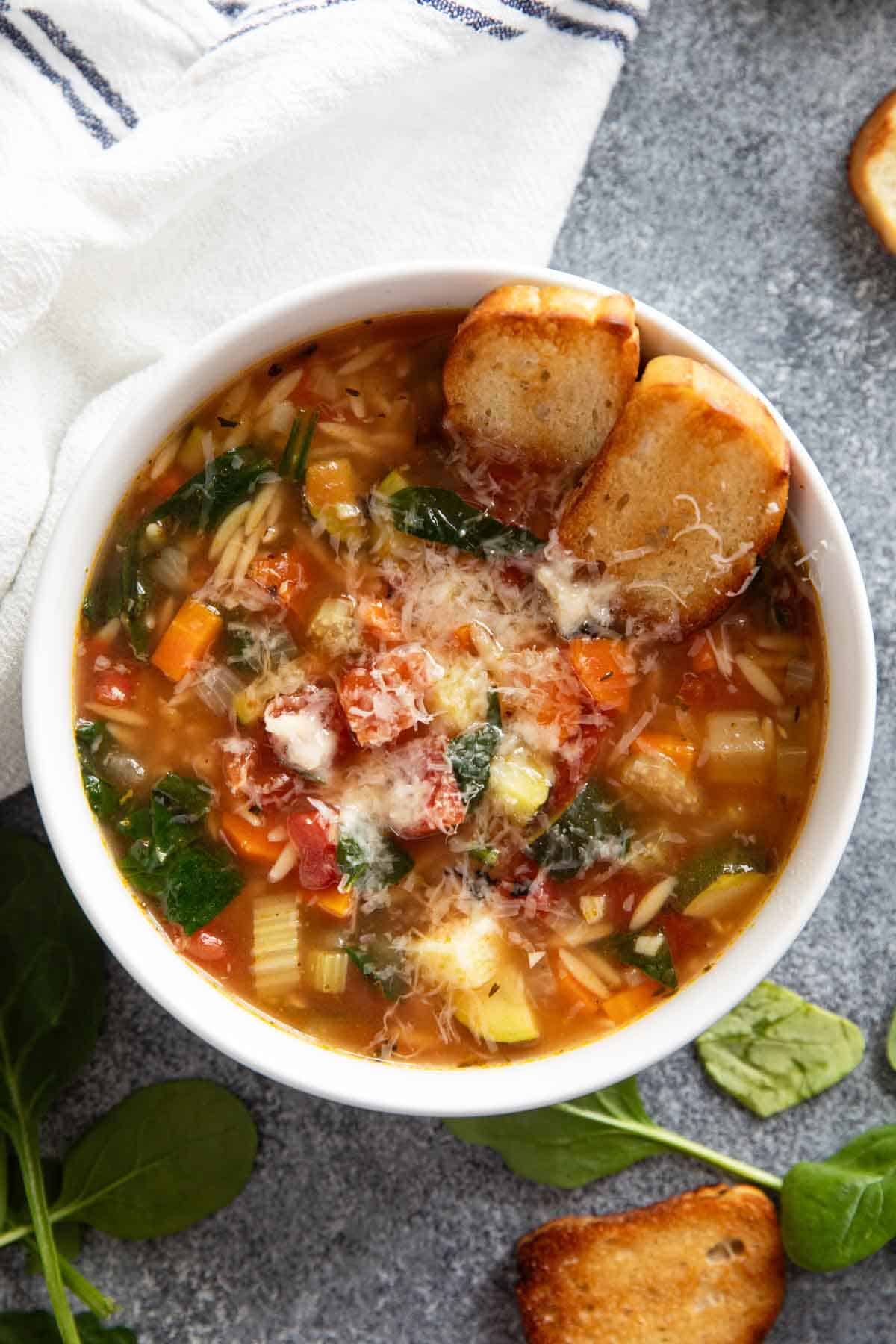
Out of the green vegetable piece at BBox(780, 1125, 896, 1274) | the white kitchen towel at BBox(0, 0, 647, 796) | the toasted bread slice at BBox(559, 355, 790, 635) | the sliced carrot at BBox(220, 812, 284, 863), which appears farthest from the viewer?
the green vegetable piece at BBox(780, 1125, 896, 1274)

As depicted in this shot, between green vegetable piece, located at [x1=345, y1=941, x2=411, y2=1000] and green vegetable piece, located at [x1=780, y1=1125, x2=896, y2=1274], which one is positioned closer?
green vegetable piece, located at [x1=345, y1=941, x2=411, y2=1000]

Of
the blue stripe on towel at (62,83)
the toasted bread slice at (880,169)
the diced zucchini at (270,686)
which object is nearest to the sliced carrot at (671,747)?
the diced zucchini at (270,686)

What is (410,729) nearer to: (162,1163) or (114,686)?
(114,686)

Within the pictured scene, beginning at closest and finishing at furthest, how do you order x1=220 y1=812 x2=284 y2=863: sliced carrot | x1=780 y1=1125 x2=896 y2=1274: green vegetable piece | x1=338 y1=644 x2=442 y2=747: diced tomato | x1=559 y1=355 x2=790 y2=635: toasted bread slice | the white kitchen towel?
x1=559 y1=355 x2=790 y2=635: toasted bread slice → x1=338 y1=644 x2=442 y2=747: diced tomato → x1=220 y1=812 x2=284 y2=863: sliced carrot → the white kitchen towel → x1=780 y1=1125 x2=896 y2=1274: green vegetable piece

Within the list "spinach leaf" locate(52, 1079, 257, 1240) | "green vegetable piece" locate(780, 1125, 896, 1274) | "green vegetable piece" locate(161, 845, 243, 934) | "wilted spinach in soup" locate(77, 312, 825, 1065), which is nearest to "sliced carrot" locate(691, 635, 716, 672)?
"wilted spinach in soup" locate(77, 312, 825, 1065)

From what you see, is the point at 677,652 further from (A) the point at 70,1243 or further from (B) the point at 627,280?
Answer: (A) the point at 70,1243

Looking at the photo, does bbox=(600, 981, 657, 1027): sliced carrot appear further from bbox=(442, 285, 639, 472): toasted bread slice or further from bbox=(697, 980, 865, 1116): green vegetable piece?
bbox=(442, 285, 639, 472): toasted bread slice

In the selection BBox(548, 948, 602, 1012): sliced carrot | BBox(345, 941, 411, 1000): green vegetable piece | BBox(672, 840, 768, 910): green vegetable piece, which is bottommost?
BBox(345, 941, 411, 1000): green vegetable piece
